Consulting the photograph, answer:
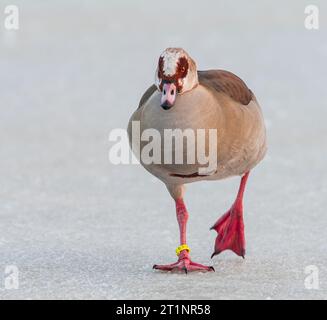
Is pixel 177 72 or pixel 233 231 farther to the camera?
pixel 233 231

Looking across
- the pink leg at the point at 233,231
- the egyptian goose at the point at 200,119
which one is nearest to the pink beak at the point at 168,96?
the egyptian goose at the point at 200,119

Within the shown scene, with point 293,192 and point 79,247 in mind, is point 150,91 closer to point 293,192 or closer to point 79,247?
point 79,247

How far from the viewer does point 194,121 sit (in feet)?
17.0

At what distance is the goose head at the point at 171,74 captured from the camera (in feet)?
16.6

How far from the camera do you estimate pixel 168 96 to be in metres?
5.04

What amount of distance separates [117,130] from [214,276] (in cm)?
491

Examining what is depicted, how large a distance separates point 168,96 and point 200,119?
267 mm

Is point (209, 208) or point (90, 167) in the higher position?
point (90, 167)

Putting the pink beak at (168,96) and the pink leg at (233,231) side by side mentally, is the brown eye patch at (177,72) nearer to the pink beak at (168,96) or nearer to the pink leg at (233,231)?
the pink beak at (168,96)

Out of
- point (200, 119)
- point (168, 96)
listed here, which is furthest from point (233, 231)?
point (168, 96)

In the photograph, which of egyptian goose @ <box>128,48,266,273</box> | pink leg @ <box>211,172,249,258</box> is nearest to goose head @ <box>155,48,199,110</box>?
egyptian goose @ <box>128,48,266,273</box>

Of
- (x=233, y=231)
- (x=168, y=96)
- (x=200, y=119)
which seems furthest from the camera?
(x=233, y=231)

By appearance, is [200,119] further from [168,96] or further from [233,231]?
[233,231]
